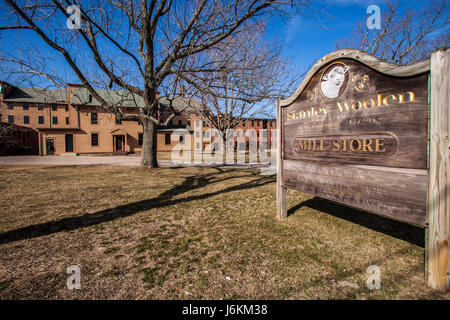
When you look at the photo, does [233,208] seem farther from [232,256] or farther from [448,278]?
[448,278]

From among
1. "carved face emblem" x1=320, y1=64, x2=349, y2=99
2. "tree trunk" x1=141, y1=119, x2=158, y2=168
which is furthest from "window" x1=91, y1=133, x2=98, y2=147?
"carved face emblem" x1=320, y1=64, x2=349, y2=99

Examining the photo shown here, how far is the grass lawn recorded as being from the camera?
2.17m

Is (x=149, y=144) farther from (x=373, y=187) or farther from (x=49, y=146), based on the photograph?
(x=49, y=146)

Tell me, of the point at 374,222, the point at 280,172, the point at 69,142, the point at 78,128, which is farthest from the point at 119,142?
the point at 374,222

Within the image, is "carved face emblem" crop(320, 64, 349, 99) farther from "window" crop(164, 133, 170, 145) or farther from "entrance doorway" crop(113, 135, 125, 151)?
"entrance doorway" crop(113, 135, 125, 151)

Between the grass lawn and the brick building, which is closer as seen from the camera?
the grass lawn

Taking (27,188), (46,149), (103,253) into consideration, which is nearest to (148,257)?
(103,253)

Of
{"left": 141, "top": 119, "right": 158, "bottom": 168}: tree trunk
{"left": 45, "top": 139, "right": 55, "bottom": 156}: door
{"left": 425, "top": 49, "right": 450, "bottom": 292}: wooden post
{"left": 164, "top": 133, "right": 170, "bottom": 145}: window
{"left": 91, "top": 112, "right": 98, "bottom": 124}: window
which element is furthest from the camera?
{"left": 164, "top": 133, "right": 170, "bottom": 145}: window

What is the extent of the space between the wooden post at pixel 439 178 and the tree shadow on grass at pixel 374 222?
1.30m

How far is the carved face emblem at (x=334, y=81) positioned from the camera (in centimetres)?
296

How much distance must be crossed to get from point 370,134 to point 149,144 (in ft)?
35.3

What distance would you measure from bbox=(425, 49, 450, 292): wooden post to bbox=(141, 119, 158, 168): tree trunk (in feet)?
36.1

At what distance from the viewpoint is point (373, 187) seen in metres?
2.62
